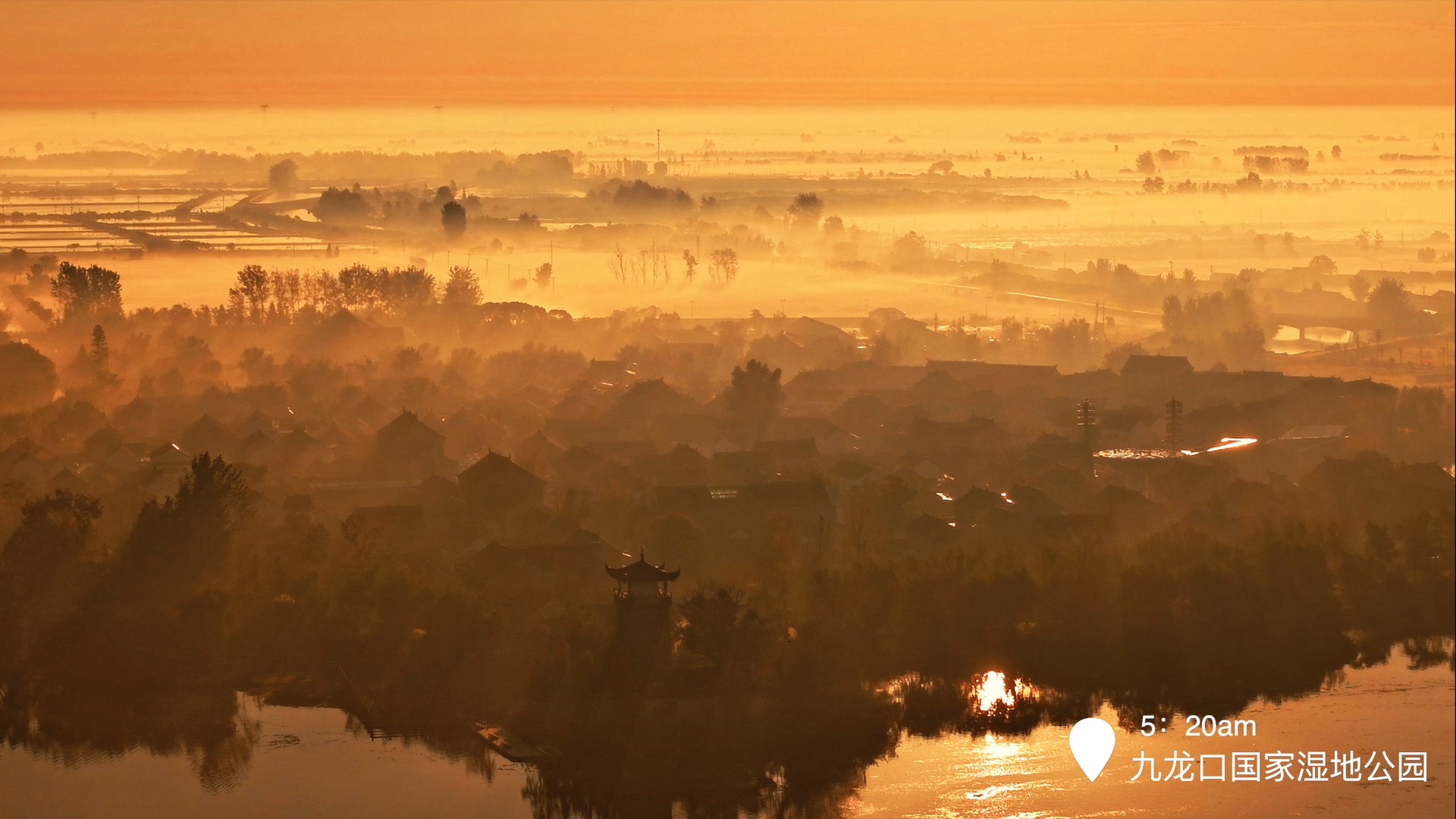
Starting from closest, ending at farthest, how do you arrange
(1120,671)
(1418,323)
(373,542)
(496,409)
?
1. (1120,671)
2. (373,542)
3. (496,409)
4. (1418,323)

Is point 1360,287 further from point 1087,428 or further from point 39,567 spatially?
point 39,567

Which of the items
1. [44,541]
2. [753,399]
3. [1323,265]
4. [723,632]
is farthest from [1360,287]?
[44,541]

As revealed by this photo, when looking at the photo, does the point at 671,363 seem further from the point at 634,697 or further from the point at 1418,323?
the point at 634,697

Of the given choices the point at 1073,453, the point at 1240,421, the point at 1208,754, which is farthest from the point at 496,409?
the point at 1208,754

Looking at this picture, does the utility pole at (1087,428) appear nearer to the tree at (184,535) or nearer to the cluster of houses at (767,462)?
the cluster of houses at (767,462)

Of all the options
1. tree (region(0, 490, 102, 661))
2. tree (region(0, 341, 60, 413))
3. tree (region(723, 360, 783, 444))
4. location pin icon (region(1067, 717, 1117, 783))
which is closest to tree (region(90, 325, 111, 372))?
tree (region(0, 341, 60, 413))

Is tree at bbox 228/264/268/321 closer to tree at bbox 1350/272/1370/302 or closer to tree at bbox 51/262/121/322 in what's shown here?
tree at bbox 51/262/121/322
